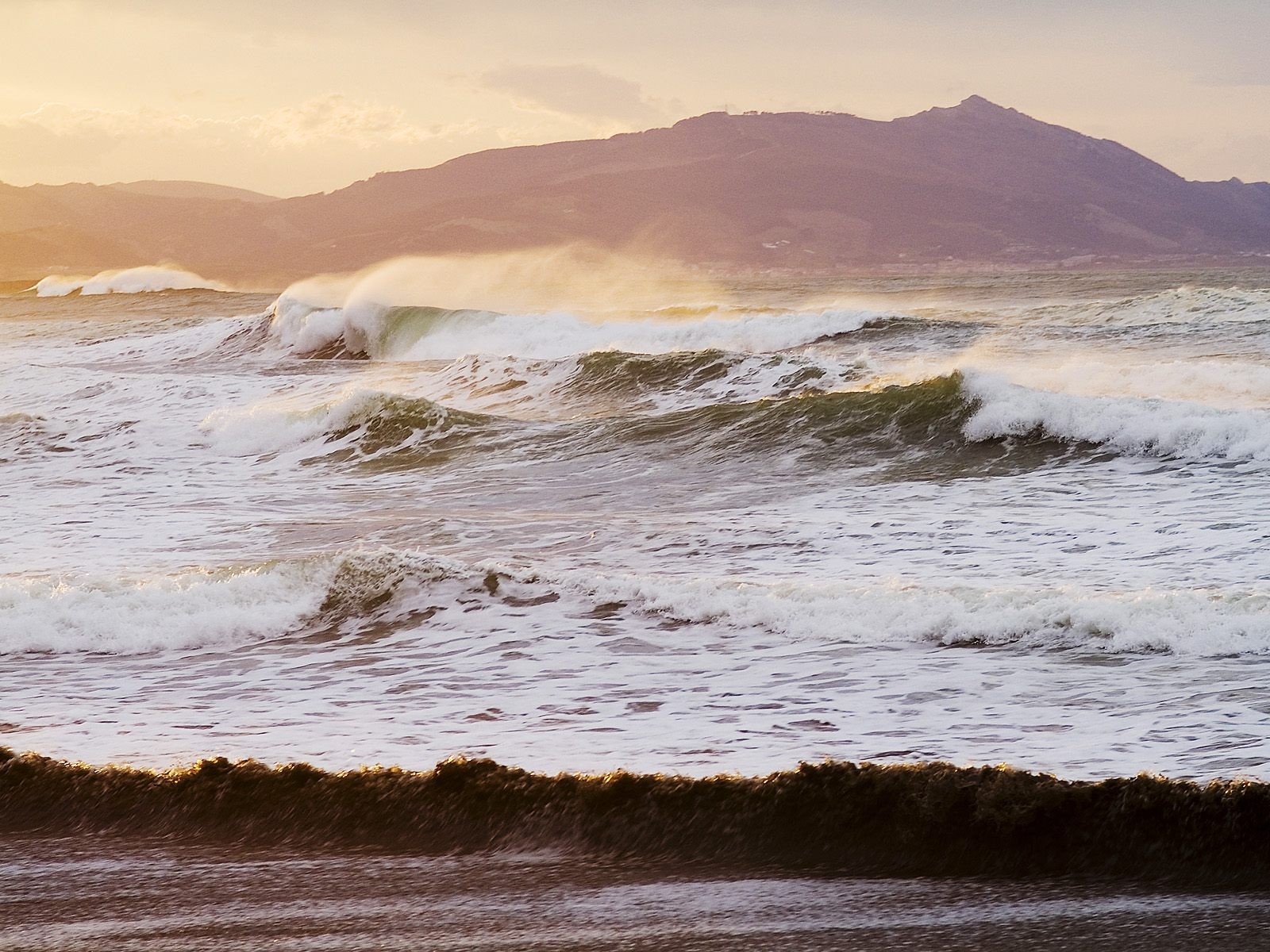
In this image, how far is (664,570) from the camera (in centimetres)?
906

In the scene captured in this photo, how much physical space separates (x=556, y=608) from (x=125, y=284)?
80.1 meters

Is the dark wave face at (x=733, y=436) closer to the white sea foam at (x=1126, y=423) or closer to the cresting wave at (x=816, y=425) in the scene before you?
the cresting wave at (x=816, y=425)

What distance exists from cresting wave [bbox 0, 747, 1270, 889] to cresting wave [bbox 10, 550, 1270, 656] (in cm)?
282

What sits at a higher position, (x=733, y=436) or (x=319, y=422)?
(x=319, y=422)

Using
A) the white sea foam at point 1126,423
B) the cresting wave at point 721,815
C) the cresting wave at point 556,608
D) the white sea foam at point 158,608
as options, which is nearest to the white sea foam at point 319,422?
the white sea foam at point 1126,423

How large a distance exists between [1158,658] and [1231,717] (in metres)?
1.12

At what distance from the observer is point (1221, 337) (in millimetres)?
27625

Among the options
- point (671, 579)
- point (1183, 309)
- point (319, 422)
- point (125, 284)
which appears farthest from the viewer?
point (125, 284)

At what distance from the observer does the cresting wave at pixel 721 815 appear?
366 cm

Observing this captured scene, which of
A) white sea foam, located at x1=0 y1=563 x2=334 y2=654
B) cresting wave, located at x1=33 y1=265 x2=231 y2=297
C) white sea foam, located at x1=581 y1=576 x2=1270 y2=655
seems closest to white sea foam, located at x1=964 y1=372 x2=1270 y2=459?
white sea foam, located at x1=581 y1=576 x2=1270 y2=655

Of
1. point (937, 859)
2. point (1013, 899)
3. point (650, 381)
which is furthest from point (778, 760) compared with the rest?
point (650, 381)

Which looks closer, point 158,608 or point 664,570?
point 158,608

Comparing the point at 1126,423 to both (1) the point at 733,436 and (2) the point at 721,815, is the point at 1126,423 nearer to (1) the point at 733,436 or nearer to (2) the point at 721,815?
(1) the point at 733,436

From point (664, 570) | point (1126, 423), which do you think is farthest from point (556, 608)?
point (1126, 423)
